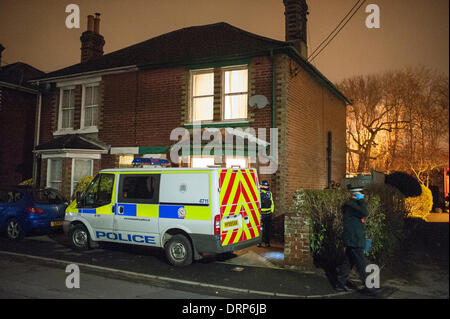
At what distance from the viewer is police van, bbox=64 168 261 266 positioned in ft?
24.9

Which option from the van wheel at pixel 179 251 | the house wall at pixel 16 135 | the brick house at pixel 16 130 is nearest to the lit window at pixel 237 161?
the van wheel at pixel 179 251

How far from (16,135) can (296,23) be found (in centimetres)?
1469

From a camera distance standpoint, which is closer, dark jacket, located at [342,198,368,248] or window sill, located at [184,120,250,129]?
dark jacket, located at [342,198,368,248]

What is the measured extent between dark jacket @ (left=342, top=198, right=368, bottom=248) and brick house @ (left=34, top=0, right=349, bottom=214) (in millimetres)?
5690

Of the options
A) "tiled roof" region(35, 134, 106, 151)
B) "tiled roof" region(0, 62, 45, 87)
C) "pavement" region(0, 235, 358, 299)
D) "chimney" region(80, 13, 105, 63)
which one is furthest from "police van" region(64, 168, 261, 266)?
"tiled roof" region(0, 62, 45, 87)

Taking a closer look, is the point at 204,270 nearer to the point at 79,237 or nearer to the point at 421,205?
the point at 79,237

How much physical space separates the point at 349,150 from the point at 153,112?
79.4ft

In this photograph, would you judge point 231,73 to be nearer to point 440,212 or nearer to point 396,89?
point 440,212

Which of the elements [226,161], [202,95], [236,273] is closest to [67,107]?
[202,95]

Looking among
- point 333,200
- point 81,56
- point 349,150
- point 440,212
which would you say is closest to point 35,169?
point 81,56

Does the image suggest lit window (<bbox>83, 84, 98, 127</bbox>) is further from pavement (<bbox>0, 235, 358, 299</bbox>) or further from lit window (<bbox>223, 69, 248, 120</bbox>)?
pavement (<bbox>0, 235, 358, 299</bbox>)

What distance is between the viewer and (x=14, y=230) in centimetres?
1101

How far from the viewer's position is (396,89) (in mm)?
31297

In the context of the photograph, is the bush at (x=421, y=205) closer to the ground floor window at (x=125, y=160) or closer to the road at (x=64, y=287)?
the ground floor window at (x=125, y=160)
